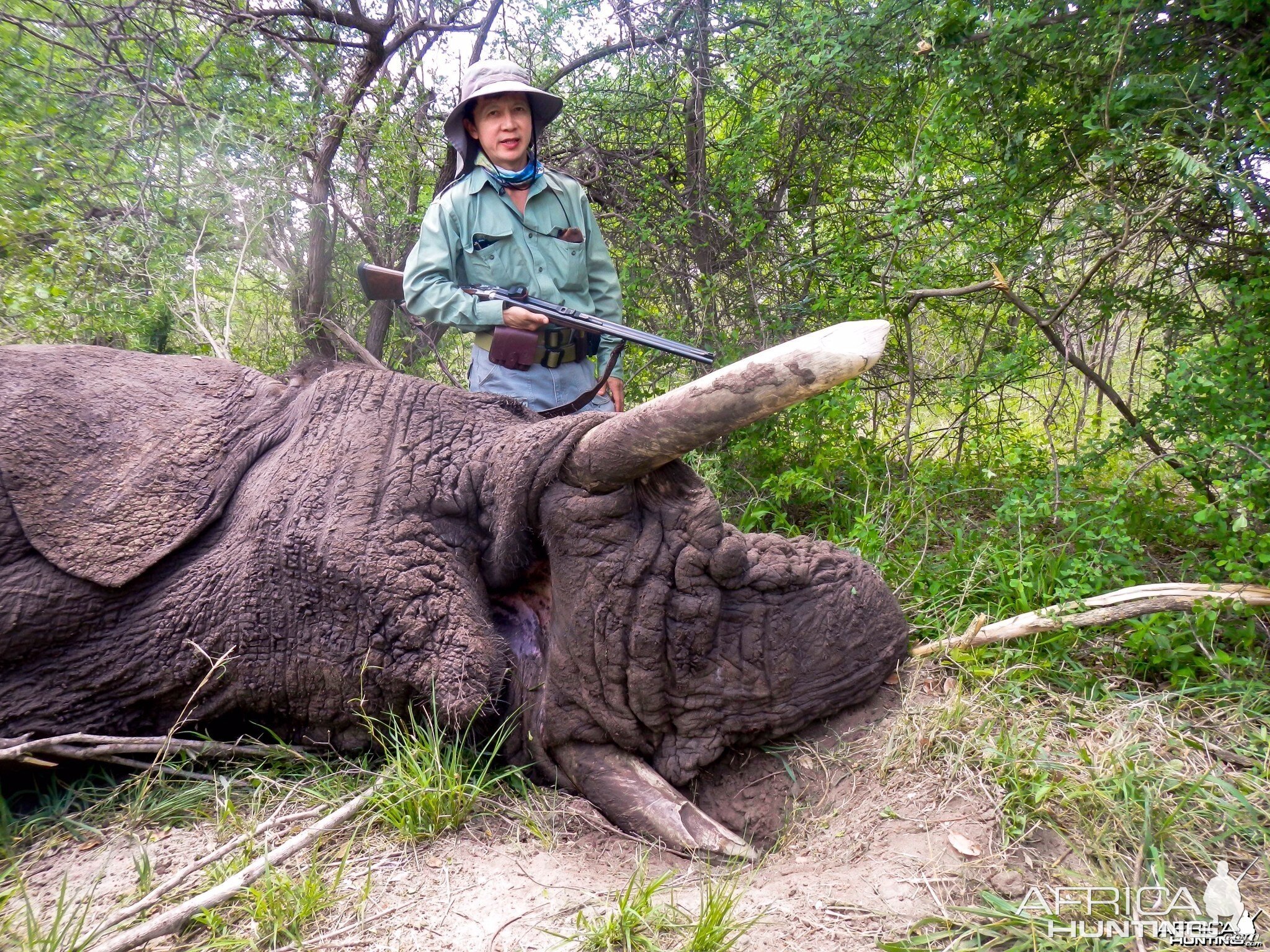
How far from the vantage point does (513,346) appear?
3.41 metres

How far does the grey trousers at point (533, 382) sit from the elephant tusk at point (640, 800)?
5.45 feet

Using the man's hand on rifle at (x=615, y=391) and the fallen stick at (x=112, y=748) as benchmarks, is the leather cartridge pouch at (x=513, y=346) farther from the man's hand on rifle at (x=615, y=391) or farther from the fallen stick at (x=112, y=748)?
the fallen stick at (x=112, y=748)

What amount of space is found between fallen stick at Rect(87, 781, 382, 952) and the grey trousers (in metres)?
1.92

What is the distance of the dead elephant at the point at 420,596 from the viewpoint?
8.25ft

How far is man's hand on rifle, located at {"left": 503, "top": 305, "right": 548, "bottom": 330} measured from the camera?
339cm

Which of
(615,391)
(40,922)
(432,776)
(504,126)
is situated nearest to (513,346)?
(615,391)

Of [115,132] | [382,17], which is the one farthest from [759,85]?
[115,132]

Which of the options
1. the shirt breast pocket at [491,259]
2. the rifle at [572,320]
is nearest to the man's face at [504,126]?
the shirt breast pocket at [491,259]

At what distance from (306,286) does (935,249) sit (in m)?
4.39

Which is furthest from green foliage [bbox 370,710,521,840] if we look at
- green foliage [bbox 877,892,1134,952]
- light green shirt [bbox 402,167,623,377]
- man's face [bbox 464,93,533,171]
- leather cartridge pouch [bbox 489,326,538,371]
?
man's face [bbox 464,93,533,171]

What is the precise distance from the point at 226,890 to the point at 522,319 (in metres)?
2.27

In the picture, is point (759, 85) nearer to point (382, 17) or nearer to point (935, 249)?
point (935, 249)

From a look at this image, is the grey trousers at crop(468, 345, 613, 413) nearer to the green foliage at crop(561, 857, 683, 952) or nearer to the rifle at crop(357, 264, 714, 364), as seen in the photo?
the rifle at crop(357, 264, 714, 364)

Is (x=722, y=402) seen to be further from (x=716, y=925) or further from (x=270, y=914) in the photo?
(x=270, y=914)
